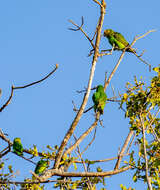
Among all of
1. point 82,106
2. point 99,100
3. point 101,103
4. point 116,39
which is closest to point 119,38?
point 116,39

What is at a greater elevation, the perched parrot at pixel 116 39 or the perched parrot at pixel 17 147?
the perched parrot at pixel 116 39

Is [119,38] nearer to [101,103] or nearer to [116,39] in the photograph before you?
[116,39]

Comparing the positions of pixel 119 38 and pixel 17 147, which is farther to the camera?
pixel 119 38

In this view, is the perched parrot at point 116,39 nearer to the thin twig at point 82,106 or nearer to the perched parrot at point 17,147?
the perched parrot at point 17,147

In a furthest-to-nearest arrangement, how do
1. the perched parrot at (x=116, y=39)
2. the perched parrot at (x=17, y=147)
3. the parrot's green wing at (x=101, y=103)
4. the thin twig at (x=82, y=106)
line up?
the perched parrot at (x=116, y=39)
the perched parrot at (x=17, y=147)
the parrot's green wing at (x=101, y=103)
the thin twig at (x=82, y=106)

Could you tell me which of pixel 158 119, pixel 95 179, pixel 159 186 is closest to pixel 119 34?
pixel 158 119

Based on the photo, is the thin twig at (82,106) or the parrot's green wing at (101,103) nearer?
the thin twig at (82,106)

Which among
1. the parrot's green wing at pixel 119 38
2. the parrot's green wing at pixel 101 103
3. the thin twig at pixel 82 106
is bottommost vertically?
the thin twig at pixel 82 106

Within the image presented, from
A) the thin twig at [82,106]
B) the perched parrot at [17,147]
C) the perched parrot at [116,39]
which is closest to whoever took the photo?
the thin twig at [82,106]

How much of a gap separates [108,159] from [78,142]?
463mm

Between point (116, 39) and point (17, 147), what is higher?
point (116, 39)

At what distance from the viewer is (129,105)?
18.9 feet

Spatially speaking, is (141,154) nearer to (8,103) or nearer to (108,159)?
(108,159)

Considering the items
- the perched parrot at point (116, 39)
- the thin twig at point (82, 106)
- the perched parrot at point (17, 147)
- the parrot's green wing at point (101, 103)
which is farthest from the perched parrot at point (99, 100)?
the perched parrot at point (116, 39)
